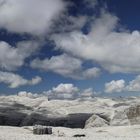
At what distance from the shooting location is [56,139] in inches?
1463

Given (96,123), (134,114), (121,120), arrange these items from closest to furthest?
(134,114) < (96,123) < (121,120)

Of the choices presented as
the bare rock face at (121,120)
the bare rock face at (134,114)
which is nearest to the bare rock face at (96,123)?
the bare rock face at (121,120)

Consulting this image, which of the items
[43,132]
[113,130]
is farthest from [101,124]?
[43,132]

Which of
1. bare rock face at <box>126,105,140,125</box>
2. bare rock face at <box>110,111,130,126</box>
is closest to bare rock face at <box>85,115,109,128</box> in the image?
bare rock face at <box>110,111,130,126</box>

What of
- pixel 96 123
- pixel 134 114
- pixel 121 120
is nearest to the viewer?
pixel 134 114

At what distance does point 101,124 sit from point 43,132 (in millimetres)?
31862

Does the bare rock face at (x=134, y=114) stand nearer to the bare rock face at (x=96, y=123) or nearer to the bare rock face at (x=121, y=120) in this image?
the bare rock face at (x=121, y=120)

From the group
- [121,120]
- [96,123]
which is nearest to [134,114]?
[121,120]

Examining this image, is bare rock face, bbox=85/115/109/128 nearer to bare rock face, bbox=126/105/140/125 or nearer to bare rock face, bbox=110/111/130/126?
bare rock face, bbox=110/111/130/126

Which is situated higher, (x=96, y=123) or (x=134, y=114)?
(x=134, y=114)

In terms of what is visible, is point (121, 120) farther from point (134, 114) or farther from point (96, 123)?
point (134, 114)

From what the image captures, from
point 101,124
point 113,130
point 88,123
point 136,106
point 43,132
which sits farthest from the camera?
point 88,123

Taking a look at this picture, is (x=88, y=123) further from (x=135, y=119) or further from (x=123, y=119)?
(x=135, y=119)

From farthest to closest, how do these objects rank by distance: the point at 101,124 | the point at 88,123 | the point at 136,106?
the point at 88,123, the point at 101,124, the point at 136,106
